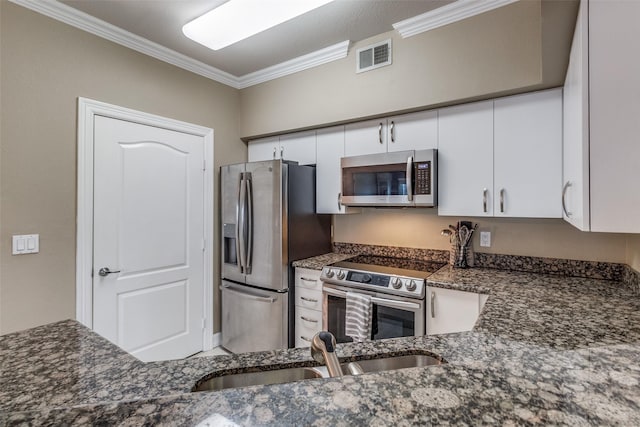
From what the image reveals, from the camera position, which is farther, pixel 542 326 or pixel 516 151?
pixel 516 151

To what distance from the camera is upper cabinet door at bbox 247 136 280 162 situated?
308 centimetres

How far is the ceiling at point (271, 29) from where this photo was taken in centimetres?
199

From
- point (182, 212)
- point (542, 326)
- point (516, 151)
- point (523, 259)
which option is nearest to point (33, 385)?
point (542, 326)

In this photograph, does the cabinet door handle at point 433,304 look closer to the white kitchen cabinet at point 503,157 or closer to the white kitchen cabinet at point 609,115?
the white kitchen cabinet at point 503,157

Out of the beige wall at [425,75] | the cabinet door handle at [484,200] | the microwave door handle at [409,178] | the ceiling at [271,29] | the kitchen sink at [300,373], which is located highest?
the ceiling at [271,29]

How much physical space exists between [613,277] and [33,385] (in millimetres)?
2783

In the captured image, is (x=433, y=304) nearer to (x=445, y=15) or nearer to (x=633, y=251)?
(x=633, y=251)

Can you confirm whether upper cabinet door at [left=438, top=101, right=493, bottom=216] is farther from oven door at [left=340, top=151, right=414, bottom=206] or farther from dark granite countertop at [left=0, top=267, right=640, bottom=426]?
dark granite countertop at [left=0, top=267, right=640, bottom=426]

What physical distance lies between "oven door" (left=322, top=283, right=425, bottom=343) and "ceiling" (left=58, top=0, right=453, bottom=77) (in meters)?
1.88

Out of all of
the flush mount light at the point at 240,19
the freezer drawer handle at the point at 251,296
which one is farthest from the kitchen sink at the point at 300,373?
the flush mount light at the point at 240,19

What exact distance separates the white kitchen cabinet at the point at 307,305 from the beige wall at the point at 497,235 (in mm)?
668

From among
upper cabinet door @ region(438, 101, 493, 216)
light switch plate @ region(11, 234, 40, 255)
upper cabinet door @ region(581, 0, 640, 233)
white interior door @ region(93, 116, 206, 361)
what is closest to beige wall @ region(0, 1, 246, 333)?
light switch plate @ region(11, 234, 40, 255)

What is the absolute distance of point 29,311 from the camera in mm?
1944

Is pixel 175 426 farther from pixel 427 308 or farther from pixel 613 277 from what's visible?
pixel 613 277
